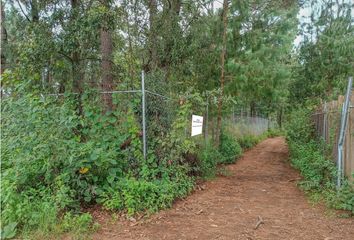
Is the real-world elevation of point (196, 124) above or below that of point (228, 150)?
above

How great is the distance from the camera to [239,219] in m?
4.61

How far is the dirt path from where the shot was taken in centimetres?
401

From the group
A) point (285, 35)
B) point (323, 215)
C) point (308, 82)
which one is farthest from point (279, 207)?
point (308, 82)

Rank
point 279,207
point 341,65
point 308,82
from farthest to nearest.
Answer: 1. point 308,82
2. point 341,65
3. point 279,207

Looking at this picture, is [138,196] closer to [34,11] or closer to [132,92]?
[132,92]

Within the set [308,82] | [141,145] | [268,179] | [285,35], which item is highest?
[285,35]

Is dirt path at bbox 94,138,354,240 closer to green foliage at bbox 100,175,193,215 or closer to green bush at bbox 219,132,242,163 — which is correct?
green foliage at bbox 100,175,193,215

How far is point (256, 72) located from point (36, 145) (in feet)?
21.6

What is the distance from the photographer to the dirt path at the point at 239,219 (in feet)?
13.1

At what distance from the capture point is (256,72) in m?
9.26

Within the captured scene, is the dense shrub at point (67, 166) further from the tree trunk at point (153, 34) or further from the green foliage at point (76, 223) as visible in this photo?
the tree trunk at point (153, 34)

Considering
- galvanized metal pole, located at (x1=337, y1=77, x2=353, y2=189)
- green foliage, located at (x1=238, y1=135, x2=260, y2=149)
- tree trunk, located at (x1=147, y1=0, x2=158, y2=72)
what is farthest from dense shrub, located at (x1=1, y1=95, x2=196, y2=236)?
green foliage, located at (x1=238, y1=135, x2=260, y2=149)

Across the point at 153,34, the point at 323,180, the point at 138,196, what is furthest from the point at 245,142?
the point at 138,196

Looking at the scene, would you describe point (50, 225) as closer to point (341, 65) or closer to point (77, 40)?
point (77, 40)
